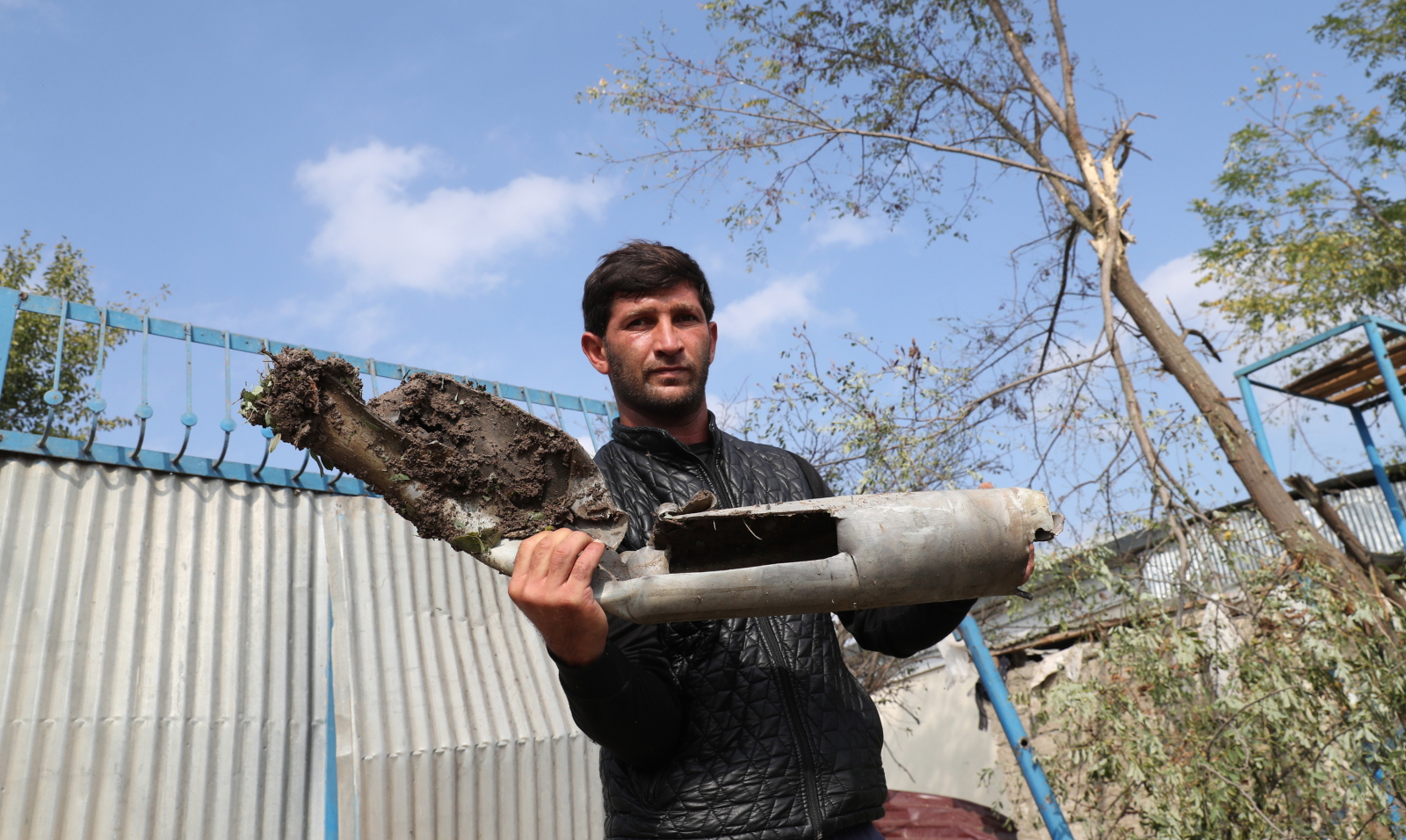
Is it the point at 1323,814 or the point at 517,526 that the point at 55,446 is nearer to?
the point at 517,526

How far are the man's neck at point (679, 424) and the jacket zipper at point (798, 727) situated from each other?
516mm

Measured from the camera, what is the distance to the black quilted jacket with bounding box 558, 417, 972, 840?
Answer: 5.18ft

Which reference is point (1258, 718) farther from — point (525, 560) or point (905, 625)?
point (525, 560)

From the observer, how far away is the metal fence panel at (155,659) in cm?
317

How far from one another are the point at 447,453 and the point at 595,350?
65 centimetres

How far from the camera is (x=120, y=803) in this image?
3201 millimetres

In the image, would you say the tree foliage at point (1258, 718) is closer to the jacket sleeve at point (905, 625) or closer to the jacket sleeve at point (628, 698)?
the jacket sleeve at point (905, 625)

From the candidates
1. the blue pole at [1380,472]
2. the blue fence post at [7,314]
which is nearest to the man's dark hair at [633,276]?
the blue fence post at [7,314]

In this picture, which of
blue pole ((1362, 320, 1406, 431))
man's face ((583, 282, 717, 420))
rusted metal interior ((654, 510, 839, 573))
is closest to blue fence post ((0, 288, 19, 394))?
man's face ((583, 282, 717, 420))

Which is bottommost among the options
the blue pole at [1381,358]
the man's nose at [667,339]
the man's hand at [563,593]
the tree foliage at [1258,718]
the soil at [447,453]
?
the tree foliage at [1258,718]

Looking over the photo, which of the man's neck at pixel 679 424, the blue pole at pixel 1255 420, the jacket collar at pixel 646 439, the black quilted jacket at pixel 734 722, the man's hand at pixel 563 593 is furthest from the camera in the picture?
the blue pole at pixel 1255 420

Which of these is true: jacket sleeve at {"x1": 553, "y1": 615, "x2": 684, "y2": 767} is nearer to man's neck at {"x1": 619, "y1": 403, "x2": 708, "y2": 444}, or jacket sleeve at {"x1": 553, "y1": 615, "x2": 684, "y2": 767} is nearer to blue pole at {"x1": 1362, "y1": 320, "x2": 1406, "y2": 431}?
man's neck at {"x1": 619, "y1": 403, "x2": 708, "y2": 444}

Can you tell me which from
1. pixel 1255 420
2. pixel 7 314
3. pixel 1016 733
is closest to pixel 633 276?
pixel 7 314

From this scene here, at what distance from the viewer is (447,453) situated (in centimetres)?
167
